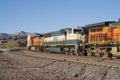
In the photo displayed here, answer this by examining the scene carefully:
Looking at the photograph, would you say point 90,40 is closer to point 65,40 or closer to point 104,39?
point 104,39

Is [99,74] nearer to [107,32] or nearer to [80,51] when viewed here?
[107,32]

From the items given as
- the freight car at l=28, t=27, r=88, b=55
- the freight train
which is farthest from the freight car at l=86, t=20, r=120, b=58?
the freight car at l=28, t=27, r=88, b=55

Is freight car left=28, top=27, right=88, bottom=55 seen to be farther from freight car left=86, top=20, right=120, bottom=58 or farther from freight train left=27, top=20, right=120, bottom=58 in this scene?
freight car left=86, top=20, right=120, bottom=58

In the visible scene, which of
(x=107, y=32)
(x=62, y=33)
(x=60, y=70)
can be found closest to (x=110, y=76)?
(x=60, y=70)

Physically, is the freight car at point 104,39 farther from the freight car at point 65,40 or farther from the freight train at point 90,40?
the freight car at point 65,40

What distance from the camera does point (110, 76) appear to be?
48.9ft

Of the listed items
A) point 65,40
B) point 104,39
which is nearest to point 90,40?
point 104,39

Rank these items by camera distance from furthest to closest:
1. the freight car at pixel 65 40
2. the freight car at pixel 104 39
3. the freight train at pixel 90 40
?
the freight car at pixel 65 40
the freight train at pixel 90 40
the freight car at pixel 104 39

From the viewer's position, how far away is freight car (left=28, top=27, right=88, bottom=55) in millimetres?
31656

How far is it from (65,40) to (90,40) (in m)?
6.67

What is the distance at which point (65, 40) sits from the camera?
35719mm

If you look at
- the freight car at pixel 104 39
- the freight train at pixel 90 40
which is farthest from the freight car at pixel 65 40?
A: the freight car at pixel 104 39

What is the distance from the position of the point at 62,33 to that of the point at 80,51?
269 inches

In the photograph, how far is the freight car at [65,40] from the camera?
31656 mm
